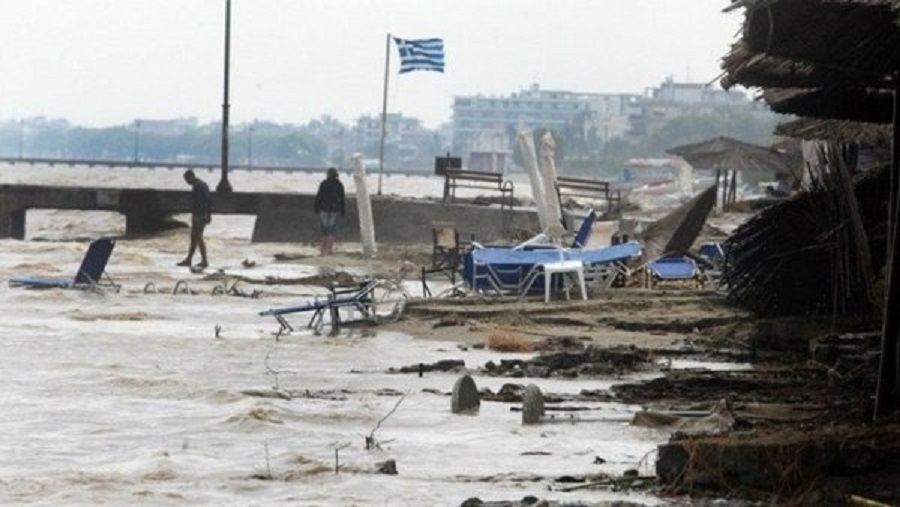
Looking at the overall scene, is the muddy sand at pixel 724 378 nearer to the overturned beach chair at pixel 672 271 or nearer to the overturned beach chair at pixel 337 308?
the overturned beach chair at pixel 337 308

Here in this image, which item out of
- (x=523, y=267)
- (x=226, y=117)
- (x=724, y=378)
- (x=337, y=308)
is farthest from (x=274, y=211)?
(x=724, y=378)

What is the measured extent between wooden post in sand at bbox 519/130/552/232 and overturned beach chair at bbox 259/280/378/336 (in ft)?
28.7

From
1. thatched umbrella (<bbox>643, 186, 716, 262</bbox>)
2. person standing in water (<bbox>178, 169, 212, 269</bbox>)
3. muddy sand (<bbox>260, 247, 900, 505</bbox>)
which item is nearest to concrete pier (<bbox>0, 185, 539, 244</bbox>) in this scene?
person standing in water (<bbox>178, 169, 212, 269</bbox>)

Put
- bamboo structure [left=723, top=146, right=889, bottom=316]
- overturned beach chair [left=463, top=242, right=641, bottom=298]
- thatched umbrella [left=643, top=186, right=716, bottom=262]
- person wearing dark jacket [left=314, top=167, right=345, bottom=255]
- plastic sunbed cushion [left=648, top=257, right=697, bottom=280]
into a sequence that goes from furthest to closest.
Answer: person wearing dark jacket [left=314, top=167, right=345, bottom=255] < thatched umbrella [left=643, top=186, right=716, bottom=262] < plastic sunbed cushion [left=648, top=257, right=697, bottom=280] < overturned beach chair [left=463, top=242, right=641, bottom=298] < bamboo structure [left=723, top=146, right=889, bottom=316]

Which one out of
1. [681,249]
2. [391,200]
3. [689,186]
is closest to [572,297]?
[681,249]

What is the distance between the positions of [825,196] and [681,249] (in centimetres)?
922

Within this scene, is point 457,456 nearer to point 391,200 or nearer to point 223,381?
point 223,381

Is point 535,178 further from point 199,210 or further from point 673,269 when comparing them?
point 673,269

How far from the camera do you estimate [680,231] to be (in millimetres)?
30250

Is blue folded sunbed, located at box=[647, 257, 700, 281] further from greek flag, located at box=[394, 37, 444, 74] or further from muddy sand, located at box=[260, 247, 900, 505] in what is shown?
greek flag, located at box=[394, 37, 444, 74]

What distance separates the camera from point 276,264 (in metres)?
37.5

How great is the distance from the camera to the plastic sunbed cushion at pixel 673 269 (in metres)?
28.1

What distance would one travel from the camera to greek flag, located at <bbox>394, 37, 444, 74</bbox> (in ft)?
175

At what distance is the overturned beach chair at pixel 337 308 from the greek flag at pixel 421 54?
28.3 metres
